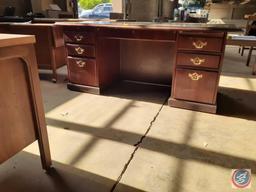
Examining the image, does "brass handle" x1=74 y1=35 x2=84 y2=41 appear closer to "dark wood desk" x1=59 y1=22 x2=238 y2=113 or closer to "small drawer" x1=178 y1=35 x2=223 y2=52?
"dark wood desk" x1=59 y1=22 x2=238 y2=113

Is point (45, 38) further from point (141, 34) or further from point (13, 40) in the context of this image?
point (13, 40)

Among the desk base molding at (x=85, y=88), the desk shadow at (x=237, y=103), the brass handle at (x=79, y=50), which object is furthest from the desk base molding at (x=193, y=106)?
the brass handle at (x=79, y=50)

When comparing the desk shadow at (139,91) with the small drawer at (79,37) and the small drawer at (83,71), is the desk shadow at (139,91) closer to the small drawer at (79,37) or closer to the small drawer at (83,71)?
the small drawer at (83,71)

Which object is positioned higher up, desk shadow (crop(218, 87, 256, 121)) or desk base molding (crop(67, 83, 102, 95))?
desk base molding (crop(67, 83, 102, 95))

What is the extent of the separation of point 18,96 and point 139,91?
5.57ft

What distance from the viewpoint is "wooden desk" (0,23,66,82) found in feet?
8.71

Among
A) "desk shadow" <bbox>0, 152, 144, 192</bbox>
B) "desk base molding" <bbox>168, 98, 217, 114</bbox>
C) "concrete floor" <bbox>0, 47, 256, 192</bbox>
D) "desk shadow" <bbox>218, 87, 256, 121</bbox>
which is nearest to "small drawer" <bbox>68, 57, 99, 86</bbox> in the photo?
"concrete floor" <bbox>0, 47, 256, 192</bbox>

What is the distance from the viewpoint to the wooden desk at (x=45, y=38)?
2.66m

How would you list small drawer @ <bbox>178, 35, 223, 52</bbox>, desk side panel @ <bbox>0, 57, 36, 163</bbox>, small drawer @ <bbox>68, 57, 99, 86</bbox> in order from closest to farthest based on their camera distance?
desk side panel @ <bbox>0, 57, 36, 163</bbox>
small drawer @ <bbox>178, 35, 223, 52</bbox>
small drawer @ <bbox>68, 57, 99, 86</bbox>

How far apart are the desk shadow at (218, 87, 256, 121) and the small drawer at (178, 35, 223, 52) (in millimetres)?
642

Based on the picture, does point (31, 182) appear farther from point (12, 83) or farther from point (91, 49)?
point (91, 49)

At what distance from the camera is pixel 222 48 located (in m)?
1.82

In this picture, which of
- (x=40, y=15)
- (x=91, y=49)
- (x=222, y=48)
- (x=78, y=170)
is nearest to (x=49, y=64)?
(x=91, y=49)

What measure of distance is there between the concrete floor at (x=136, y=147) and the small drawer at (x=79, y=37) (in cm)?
62
